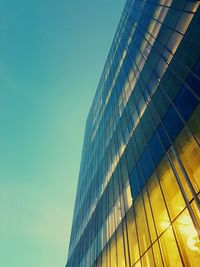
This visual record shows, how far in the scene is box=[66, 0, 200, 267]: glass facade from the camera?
33.6 feet

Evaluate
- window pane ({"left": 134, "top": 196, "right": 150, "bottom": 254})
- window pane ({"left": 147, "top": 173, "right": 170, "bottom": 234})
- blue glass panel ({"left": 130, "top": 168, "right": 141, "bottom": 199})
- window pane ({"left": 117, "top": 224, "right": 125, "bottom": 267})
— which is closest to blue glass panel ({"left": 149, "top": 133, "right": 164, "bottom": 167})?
window pane ({"left": 147, "top": 173, "right": 170, "bottom": 234})

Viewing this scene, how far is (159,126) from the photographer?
1553 centimetres

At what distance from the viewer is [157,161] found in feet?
46.8

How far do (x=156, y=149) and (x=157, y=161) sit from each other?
103 cm

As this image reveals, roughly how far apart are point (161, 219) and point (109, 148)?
721 inches

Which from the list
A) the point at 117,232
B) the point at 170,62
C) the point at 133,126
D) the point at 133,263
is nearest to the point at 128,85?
the point at 133,126

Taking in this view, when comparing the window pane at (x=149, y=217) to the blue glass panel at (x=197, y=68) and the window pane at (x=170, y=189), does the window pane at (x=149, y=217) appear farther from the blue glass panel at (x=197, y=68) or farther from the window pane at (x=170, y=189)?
the blue glass panel at (x=197, y=68)

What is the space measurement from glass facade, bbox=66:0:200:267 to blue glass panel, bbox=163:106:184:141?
77 millimetres

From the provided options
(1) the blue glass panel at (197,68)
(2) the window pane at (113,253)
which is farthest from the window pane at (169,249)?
(1) the blue glass panel at (197,68)

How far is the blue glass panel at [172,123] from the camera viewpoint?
12953 millimetres

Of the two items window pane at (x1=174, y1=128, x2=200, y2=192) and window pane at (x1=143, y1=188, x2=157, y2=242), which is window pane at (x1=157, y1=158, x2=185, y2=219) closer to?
window pane at (x1=174, y1=128, x2=200, y2=192)

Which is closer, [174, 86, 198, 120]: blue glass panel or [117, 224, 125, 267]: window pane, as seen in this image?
[174, 86, 198, 120]: blue glass panel

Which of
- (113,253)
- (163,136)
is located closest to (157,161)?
(163,136)

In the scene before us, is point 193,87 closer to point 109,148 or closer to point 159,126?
point 159,126
